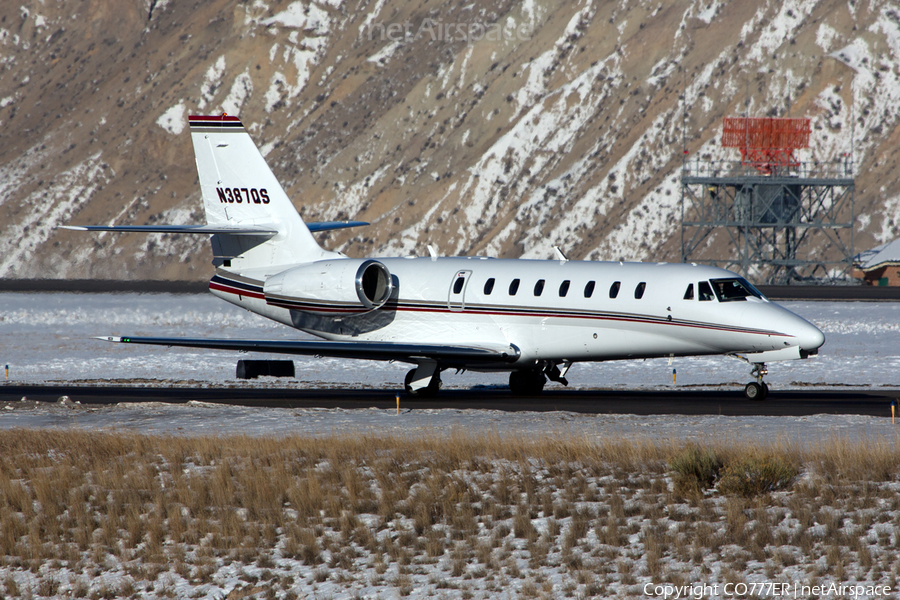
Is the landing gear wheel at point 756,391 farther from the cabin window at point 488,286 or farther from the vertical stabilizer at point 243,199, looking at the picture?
the vertical stabilizer at point 243,199

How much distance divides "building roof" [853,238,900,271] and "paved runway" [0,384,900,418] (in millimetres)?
56341

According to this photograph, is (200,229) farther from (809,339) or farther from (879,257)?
(879,257)

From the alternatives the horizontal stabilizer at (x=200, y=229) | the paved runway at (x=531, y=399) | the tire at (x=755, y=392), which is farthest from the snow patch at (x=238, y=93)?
the tire at (x=755, y=392)

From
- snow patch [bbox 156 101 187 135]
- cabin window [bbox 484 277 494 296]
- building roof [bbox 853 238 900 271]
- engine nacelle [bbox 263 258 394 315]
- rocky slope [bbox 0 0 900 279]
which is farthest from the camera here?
snow patch [bbox 156 101 187 135]

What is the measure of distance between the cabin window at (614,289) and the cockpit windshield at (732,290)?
5.90 feet

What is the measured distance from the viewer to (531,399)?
877 inches

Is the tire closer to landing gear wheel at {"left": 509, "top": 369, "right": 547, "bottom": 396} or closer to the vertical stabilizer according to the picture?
landing gear wheel at {"left": 509, "top": 369, "right": 547, "bottom": 396}

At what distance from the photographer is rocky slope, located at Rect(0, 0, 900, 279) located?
85812 millimetres

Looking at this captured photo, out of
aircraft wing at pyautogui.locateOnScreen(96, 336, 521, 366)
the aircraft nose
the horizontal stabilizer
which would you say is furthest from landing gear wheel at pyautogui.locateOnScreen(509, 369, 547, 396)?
the horizontal stabilizer

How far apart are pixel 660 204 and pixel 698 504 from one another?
74658mm

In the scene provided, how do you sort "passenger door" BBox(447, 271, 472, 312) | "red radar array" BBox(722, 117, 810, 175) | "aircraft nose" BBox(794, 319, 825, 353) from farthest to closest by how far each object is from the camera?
"red radar array" BBox(722, 117, 810, 175), "passenger door" BBox(447, 271, 472, 312), "aircraft nose" BBox(794, 319, 825, 353)

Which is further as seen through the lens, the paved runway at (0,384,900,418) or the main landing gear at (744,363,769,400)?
the main landing gear at (744,363,769,400)

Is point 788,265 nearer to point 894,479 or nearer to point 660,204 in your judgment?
point 660,204

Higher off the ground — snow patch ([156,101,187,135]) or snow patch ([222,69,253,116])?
snow patch ([222,69,253,116])
